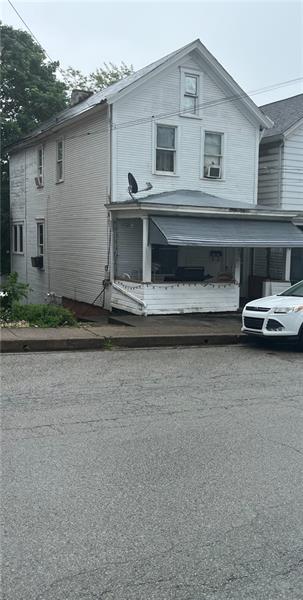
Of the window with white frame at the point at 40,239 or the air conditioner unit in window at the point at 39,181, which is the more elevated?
the air conditioner unit in window at the point at 39,181

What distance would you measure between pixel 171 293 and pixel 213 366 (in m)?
5.96

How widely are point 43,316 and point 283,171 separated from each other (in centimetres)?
1057

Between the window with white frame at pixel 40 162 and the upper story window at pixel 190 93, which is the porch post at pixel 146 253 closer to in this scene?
the upper story window at pixel 190 93

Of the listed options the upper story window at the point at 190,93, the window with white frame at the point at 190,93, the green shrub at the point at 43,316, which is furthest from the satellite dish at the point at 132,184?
the green shrub at the point at 43,316

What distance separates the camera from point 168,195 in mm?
17234

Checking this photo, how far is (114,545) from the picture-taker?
367 cm

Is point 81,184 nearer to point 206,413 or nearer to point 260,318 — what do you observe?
point 260,318

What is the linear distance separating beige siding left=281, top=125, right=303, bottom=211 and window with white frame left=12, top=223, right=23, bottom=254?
1238 cm

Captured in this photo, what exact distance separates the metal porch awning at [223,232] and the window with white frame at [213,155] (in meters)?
2.35

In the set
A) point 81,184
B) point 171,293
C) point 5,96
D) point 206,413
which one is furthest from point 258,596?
point 5,96

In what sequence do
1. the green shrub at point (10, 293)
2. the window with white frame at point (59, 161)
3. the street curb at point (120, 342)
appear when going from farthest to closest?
the window with white frame at point (59, 161), the green shrub at point (10, 293), the street curb at point (120, 342)

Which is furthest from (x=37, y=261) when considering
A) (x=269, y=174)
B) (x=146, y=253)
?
(x=269, y=174)

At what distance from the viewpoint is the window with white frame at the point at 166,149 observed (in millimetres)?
17719

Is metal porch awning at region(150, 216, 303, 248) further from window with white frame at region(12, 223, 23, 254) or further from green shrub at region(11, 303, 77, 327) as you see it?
window with white frame at region(12, 223, 23, 254)
